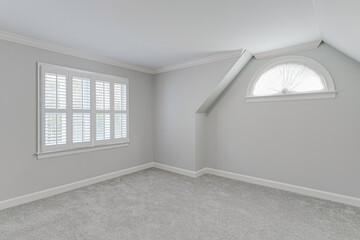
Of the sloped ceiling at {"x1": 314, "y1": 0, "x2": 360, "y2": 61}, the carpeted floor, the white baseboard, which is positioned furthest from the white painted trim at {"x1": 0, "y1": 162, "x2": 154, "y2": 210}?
the sloped ceiling at {"x1": 314, "y1": 0, "x2": 360, "y2": 61}

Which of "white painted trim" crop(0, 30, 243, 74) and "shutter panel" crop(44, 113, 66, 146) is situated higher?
"white painted trim" crop(0, 30, 243, 74)

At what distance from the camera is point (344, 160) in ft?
9.39

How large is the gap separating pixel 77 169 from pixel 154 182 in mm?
1384

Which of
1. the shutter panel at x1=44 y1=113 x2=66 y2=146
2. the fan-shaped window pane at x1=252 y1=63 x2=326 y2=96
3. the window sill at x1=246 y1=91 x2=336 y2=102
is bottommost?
the shutter panel at x1=44 y1=113 x2=66 y2=146

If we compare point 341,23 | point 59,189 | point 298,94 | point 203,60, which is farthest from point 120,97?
point 341,23

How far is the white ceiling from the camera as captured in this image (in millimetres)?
1993

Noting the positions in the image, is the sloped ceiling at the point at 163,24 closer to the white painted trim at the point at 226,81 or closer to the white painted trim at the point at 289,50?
the white painted trim at the point at 289,50

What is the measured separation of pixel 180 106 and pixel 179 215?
7.61 ft

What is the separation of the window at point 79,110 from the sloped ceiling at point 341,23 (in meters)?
3.41

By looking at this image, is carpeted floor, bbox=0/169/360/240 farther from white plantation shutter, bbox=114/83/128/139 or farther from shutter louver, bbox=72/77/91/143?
white plantation shutter, bbox=114/83/128/139

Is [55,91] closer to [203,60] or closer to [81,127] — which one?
[81,127]

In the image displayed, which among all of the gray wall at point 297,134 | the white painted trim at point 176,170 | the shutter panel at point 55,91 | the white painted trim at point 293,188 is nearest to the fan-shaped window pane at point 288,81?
the gray wall at point 297,134

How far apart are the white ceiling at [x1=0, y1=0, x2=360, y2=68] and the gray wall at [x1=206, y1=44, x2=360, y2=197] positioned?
651 mm

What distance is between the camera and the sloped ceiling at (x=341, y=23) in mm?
1734
